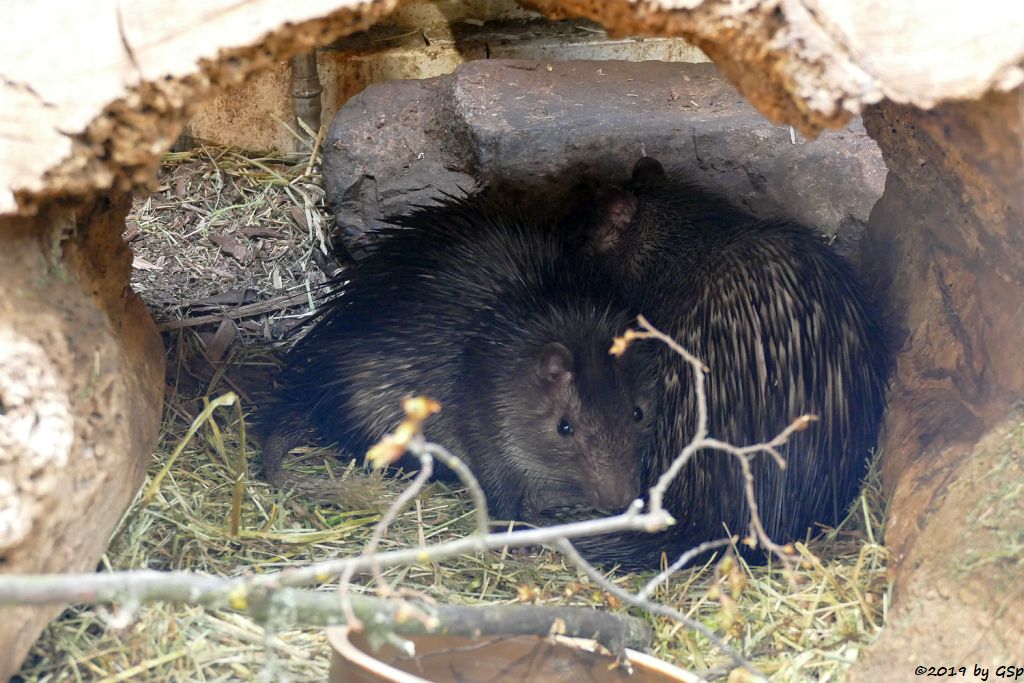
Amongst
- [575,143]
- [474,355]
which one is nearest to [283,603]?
[474,355]

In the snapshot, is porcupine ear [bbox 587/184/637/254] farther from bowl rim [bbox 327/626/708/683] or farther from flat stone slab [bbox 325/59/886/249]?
bowl rim [bbox 327/626/708/683]

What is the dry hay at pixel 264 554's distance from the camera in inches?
113

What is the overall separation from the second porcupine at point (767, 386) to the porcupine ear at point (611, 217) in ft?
1.96

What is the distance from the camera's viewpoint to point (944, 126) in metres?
2.77

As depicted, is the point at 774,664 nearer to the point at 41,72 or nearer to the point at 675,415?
the point at 675,415

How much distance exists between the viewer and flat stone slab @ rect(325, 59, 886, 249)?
16.3ft

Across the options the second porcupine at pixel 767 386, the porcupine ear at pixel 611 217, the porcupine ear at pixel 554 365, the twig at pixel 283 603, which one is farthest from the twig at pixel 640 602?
the porcupine ear at pixel 611 217

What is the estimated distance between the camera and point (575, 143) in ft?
16.8

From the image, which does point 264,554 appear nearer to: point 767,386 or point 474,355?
point 474,355

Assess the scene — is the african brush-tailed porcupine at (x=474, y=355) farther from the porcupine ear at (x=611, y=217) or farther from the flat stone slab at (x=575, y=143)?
the flat stone slab at (x=575, y=143)

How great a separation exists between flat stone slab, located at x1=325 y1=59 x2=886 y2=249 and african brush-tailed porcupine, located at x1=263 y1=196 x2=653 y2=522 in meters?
0.65

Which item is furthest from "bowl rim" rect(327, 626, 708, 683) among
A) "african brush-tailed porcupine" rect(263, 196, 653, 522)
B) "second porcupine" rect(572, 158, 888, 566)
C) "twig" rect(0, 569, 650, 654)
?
"african brush-tailed porcupine" rect(263, 196, 653, 522)

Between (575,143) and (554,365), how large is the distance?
1.46 metres

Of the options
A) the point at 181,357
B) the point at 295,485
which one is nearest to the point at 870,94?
the point at 295,485
